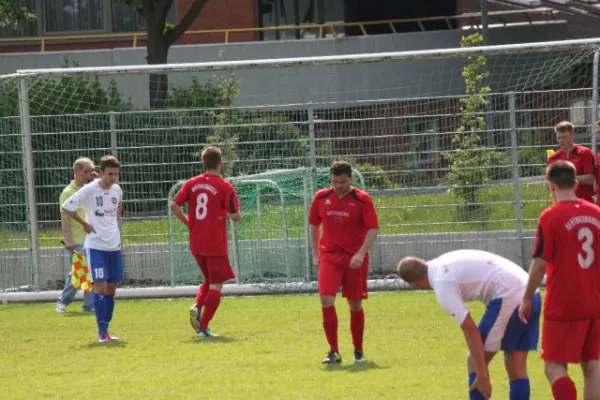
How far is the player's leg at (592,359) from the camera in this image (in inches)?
292

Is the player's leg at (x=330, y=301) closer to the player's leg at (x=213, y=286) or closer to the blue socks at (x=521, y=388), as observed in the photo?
the player's leg at (x=213, y=286)

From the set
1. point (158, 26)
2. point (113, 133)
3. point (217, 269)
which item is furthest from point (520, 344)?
point (158, 26)

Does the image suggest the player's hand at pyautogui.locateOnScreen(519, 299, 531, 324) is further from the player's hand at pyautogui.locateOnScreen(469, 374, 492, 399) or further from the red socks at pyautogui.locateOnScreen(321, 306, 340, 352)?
the red socks at pyautogui.locateOnScreen(321, 306, 340, 352)

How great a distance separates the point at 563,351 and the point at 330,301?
138 inches

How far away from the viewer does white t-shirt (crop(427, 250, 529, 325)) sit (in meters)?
7.32

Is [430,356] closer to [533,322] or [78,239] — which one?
[533,322]

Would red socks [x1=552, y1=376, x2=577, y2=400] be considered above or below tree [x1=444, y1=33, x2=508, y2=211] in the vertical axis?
below

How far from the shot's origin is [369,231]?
10.7m

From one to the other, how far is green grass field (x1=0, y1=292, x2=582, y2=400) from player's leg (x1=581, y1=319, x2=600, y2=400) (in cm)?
122

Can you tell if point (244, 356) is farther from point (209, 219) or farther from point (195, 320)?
point (209, 219)

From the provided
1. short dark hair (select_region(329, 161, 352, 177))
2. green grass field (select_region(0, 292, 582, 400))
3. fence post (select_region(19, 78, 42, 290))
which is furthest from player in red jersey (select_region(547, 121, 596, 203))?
fence post (select_region(19, 78, 42, 290))

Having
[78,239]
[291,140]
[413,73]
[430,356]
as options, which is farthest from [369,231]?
[413,73]

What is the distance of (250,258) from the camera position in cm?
1708

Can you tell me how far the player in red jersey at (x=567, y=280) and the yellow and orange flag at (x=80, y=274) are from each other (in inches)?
289
